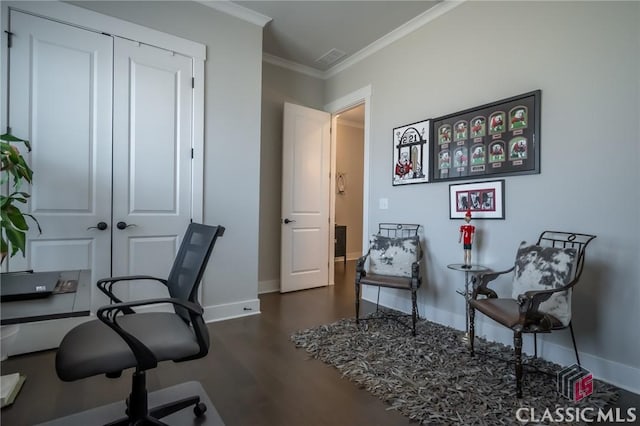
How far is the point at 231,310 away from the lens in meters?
3.08

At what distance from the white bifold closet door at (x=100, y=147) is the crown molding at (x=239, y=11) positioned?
61 cm

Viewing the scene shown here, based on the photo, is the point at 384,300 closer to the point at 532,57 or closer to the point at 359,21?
the point at 532,57

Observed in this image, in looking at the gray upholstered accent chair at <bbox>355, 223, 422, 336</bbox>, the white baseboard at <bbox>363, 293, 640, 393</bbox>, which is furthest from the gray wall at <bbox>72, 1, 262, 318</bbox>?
the white baseboard at <bbox>363, 293, 640, 393</bbox>

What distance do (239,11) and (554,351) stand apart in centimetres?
391

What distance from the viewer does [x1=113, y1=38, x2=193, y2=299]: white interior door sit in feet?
8.48

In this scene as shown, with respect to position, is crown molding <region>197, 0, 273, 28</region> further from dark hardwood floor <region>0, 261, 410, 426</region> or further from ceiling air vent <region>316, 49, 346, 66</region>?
dark hardwood floor <region>0, 261, 410, 426</region>

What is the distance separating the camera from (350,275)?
512 cm

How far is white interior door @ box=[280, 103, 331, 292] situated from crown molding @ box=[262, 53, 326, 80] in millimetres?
594

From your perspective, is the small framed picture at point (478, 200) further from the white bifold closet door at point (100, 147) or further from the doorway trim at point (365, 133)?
the white bifold closet door at point (100, 147)

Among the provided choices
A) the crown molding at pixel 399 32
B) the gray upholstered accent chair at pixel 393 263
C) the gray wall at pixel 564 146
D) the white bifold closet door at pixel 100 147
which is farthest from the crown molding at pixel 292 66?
the gray upholstered accent chair at pixel 393 263

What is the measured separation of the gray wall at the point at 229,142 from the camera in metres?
2.96

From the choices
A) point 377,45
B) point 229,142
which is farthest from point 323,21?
point 229,142

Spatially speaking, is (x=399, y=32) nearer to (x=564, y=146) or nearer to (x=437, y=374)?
(x=564, y=146)

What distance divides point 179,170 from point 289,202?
4.88ft
